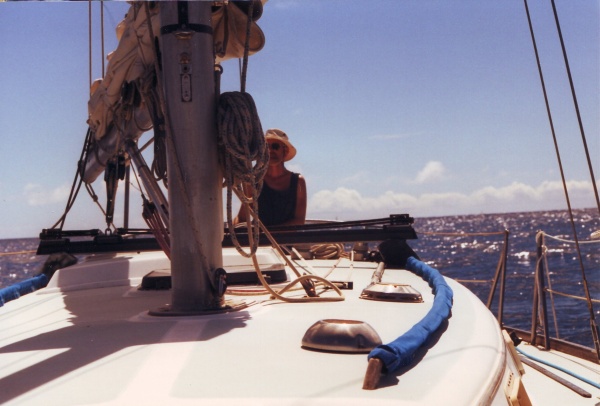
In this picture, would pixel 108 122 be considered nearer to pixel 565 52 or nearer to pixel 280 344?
pixel 280 344

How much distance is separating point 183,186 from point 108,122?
1115 mm

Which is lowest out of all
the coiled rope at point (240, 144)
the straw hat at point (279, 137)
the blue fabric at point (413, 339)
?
the blue fabric at point (413, 339)

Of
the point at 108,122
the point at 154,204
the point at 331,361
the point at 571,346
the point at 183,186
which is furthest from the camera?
the point at 571,346

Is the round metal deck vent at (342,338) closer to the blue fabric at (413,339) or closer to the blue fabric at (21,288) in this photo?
the blue fabric at (413,339)

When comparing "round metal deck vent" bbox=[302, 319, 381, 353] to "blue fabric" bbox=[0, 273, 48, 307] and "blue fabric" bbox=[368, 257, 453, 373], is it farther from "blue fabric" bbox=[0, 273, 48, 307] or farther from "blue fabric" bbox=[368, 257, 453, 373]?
"blue fabric" bbox=[0, 273, 48, 307]

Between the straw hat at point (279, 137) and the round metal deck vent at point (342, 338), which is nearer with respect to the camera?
the round metal deck vent at point (342, 338)

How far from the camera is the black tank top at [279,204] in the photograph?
16.6 ft

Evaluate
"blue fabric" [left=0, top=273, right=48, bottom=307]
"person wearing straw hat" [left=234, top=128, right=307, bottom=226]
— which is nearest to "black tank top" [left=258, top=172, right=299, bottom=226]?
"person wearing straw hat" [left=234, top=128, right=307, bottom=226]

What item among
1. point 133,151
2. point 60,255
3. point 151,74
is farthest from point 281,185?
point 151,74

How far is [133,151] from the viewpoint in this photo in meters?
2.90

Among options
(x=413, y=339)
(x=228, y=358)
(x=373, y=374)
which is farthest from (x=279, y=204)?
(x=373, y=374)

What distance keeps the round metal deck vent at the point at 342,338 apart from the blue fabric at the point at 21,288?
1.87 m

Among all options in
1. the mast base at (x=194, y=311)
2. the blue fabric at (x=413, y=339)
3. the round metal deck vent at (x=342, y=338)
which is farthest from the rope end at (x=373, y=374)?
the mast base at (x=194, y=311)

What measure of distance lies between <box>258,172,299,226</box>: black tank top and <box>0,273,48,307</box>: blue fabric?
1.92 meters
